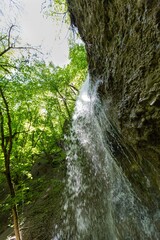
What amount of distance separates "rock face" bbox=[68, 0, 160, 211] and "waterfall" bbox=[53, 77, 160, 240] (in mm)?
684

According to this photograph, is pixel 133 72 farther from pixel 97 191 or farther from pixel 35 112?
pixel 35 112

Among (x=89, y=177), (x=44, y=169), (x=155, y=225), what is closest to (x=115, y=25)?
(x=155, y=225)

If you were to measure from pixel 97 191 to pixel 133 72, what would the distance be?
805 centimetres

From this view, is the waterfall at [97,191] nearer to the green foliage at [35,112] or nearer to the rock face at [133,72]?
the rock face at [133,72]

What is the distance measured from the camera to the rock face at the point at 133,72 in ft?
9.15

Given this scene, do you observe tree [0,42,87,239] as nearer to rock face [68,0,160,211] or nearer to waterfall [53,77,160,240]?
waterfall [53,77,160,240]

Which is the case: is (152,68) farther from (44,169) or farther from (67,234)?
(44,169)

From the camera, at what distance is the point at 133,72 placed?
10.9 ft

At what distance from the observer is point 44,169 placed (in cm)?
1839

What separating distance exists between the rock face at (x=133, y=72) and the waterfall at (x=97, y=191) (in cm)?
68

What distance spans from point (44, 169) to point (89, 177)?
28.3 feet

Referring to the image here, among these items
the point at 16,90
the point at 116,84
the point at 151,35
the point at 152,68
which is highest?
the point at 16,90

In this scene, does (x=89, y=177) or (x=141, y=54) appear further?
(x=89, y=177)

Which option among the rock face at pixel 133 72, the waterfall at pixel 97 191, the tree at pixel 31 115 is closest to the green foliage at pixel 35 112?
→ the tree at pixel 31 115
